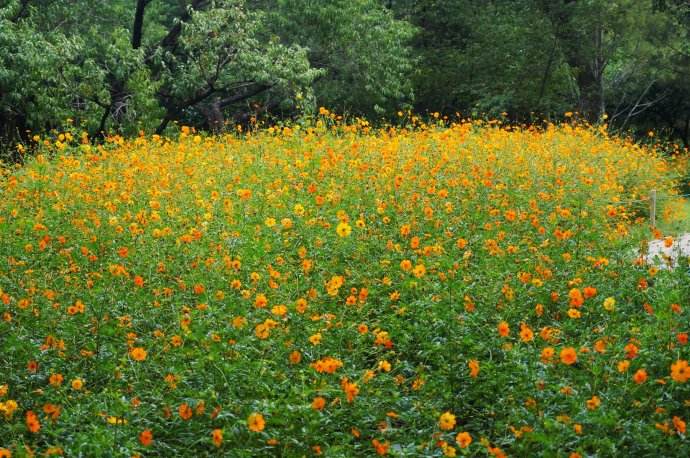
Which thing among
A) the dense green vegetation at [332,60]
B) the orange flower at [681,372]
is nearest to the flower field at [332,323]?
the orange flower at [681,372]

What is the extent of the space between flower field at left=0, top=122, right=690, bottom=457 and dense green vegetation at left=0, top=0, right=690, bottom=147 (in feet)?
Answer: 18.4

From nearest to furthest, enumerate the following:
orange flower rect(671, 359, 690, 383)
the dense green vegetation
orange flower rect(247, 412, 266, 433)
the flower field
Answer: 1. orange flower rect(247, 412, 266, 433)
2. orange flower rect(671, 359, 690, 383)
3. the flower field
4. the dense green vegetation

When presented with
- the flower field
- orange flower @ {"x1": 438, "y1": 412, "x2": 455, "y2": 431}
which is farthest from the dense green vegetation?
orange flower @ {"x1": 438, "y1": 412, "x2": 455, "y2": 431}

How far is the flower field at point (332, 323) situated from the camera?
3059mm

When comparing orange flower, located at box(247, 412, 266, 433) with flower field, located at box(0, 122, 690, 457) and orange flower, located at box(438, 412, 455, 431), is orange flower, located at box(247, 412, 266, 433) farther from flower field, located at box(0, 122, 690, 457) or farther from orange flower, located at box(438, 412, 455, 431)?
orange flower, located at box(438, 412, 455, 431)

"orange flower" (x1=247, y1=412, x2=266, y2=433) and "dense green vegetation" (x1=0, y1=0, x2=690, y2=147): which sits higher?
"dense green vegetation" (x1=0, y1=0, x2=690, y2=147)

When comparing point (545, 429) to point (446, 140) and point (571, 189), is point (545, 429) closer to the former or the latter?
point (571, 189)

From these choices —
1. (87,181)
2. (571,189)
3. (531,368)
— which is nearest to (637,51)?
(571,189)

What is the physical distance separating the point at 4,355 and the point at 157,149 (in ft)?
16.7

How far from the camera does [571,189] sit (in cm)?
665

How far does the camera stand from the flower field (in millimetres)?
3059

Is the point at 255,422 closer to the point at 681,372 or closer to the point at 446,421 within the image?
the point at 446,421

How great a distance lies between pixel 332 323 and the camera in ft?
12.8

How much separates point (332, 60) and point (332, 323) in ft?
42.7
